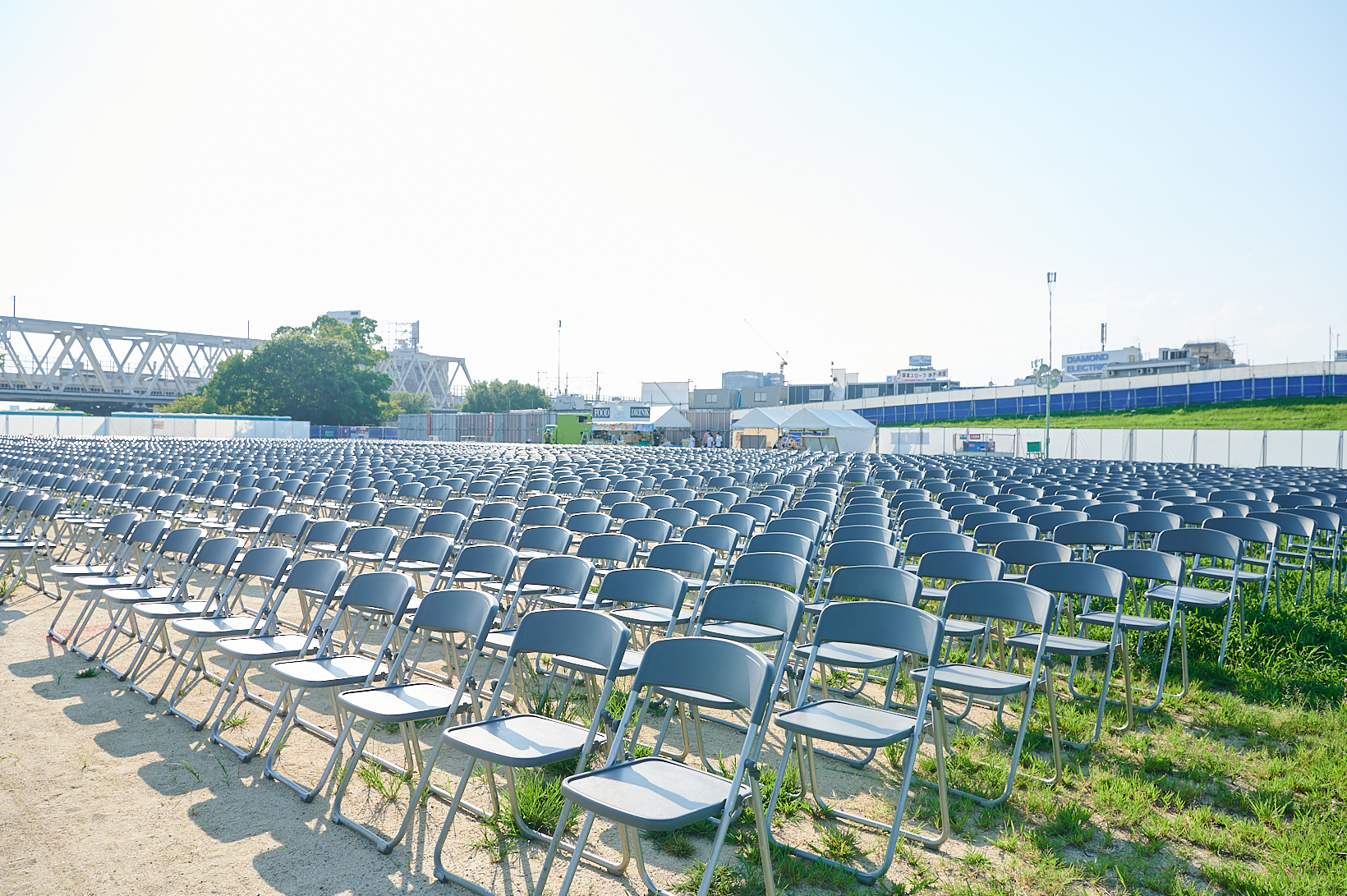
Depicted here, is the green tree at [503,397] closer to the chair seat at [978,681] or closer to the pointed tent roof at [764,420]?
the pointed tent roof at [764,420]

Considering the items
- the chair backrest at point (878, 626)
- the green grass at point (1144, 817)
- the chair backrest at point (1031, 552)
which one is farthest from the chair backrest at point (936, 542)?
the chair backrest at point (878, 626)

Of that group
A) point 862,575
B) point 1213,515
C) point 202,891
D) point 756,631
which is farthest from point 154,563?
point 1213,515

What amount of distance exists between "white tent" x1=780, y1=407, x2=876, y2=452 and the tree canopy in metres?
35.4

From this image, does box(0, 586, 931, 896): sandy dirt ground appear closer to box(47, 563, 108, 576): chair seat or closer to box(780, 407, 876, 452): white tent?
box(47, 563, 108, 576): chair seat

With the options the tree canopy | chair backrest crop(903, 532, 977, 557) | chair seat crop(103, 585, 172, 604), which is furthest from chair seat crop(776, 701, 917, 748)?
the tree canopy

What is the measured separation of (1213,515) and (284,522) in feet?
29.4

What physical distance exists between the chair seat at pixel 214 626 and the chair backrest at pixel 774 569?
9.38 ft

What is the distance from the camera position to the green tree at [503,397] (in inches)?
3470

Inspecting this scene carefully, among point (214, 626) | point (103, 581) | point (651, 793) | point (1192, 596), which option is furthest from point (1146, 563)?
point (103, 581)

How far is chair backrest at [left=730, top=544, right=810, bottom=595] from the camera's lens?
4750mm

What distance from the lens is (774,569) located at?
489cm

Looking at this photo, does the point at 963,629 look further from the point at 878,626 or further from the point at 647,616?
the point at 647,616

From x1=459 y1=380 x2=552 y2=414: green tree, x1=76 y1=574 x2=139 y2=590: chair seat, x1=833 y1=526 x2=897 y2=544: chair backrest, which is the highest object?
x1=459 y1=380 x2=552 y2=414: green tree

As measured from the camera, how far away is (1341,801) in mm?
3439
